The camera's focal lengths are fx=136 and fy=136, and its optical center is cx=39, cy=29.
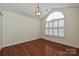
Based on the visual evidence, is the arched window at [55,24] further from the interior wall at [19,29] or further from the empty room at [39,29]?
the interior wall at [19,29]

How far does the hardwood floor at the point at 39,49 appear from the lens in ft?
7.61

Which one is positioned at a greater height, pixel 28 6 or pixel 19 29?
pixel 28 6

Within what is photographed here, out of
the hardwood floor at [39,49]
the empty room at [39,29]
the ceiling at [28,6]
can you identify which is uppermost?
the ceiling at [28,6]

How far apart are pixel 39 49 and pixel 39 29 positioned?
0.34m

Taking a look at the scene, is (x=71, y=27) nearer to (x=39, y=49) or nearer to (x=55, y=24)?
(x=55, y=24)

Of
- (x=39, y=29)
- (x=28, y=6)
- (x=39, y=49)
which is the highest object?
(x=28, y=6)

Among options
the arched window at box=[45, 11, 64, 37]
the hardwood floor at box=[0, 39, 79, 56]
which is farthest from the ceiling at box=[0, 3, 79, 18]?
the hardwood floor at box=[0, 39, 79, 56]

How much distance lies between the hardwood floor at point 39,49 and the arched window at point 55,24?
17cm

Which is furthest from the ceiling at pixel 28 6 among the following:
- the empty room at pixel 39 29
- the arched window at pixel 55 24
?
the arched window at pixel 55 24

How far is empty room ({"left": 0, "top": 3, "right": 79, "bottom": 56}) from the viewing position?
2316 mm

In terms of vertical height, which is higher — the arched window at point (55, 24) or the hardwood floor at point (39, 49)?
the arched window at point (55, 24)

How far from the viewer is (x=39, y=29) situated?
2355 millimetres

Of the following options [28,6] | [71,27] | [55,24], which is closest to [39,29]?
[55,24]

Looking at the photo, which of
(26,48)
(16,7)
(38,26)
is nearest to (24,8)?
(16,7)
